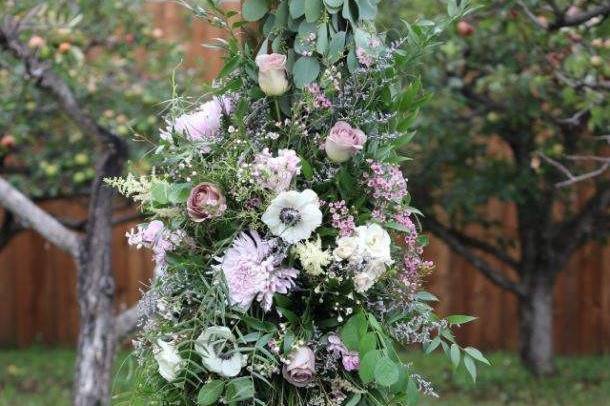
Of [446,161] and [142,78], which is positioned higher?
[142,78]

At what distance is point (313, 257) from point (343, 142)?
0.85 feet

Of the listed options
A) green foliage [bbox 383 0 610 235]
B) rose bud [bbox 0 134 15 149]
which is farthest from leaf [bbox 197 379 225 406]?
rose bud [bbox 0 134 15 149]

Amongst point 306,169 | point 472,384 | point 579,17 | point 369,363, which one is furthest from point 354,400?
point 472,384

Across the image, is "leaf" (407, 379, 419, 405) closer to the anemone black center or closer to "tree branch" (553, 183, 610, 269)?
the anemone black center

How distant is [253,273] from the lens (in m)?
2.10

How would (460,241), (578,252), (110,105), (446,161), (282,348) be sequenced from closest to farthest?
1. (282,348)
2. (110,105)
3. (446,161)
4. (460,241)
5. (578,252)

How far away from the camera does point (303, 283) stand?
2.19 m

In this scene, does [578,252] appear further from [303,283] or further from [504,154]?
[303,283]

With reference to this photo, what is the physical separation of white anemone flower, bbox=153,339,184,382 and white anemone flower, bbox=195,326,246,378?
0.17ft

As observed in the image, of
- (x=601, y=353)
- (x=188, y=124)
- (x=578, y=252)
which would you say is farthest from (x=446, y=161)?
(x=188, y=124)

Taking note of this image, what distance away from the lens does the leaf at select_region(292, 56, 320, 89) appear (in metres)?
2.18

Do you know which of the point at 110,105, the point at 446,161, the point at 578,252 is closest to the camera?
the point at 110,105

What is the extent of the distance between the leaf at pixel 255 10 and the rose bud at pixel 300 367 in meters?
0.78

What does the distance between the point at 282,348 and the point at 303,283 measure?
0.53ft
